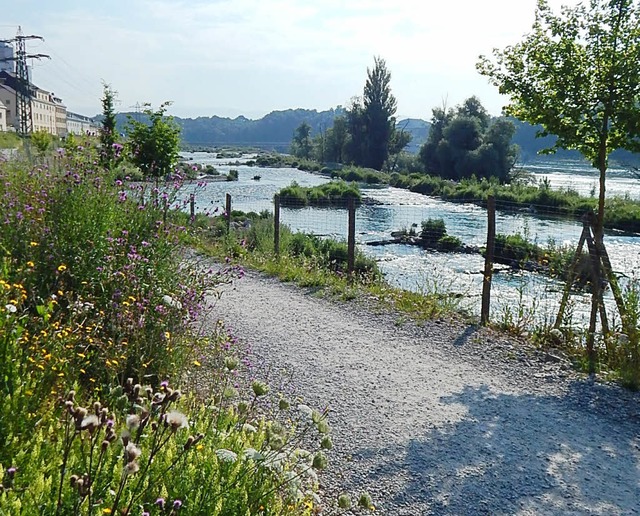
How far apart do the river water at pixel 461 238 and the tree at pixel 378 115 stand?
2768 centimetres

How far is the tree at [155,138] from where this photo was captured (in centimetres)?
1777

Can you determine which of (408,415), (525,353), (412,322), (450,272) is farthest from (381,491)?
(450,272)

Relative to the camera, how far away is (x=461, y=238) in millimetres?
21719

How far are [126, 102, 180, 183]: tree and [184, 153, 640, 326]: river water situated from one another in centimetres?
219

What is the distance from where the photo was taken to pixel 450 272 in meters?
16.3

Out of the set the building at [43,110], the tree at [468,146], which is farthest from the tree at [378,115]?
the building at [43,110]

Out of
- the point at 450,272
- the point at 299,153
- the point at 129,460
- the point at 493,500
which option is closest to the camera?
the point at 129,460

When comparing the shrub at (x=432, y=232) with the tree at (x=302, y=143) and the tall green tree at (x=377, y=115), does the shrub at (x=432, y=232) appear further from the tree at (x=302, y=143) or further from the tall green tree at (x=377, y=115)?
the tree at (x=302, y=143)

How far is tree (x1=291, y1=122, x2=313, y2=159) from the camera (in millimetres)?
93250

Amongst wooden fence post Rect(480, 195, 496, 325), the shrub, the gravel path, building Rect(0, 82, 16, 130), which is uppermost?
building Rect(0, 82, 16, 130)

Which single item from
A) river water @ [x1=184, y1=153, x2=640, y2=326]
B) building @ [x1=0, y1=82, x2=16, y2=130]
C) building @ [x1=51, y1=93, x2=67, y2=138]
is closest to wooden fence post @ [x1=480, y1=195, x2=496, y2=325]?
river water @ [x1=184, y1=153, x2=640, y2=326]

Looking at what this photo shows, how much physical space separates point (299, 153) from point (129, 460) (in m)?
95.9

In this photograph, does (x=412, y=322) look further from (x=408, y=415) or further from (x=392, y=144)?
(x=392, y=144)

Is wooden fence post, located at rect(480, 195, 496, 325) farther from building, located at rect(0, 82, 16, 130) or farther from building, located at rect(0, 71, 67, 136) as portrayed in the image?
building, located at rect(0, 82, 16, 130)
